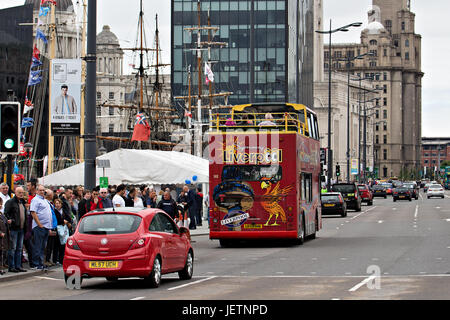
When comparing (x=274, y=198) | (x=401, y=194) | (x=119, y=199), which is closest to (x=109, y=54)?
(x=401, y=194)

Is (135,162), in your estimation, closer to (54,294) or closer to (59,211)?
(59,211)

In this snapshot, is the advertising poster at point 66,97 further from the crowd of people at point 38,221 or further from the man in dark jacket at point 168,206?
the man in dark jacket at point 168,206

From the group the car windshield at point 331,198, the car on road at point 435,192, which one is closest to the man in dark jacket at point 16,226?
the car windshield at point 331,198

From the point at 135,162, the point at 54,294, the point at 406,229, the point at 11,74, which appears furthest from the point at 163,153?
the point at 11,74

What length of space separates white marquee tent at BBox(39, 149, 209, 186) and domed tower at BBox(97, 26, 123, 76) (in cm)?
13122

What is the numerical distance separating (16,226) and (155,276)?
4245 millimetres

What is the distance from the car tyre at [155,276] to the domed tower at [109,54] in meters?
151

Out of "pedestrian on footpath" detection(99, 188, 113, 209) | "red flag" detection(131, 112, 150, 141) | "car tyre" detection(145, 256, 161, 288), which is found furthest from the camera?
"red flag" detection(131, 112, 150, 141)

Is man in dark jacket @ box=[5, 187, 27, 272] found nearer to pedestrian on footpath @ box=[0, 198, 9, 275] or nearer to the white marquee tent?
pedestrian on footpath @ box=[0, 198, 9, 275]

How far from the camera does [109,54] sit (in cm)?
16888

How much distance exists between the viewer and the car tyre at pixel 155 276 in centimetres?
1677

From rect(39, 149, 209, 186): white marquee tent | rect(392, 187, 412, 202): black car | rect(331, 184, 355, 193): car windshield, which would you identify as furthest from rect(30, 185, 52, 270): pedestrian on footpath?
rect(392, 187, 412, 202): black car

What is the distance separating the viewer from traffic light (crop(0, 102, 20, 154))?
18.8m

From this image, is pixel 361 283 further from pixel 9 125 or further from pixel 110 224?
pixel 9 125
